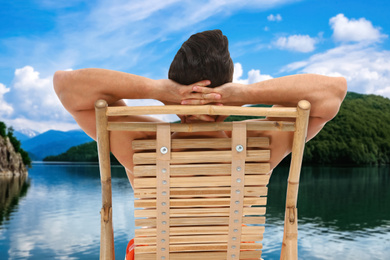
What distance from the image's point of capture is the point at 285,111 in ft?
4.52

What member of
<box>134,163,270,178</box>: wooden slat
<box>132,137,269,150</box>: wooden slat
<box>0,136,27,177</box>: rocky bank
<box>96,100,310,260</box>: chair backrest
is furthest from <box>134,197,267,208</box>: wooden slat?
<box>0,136,27,177</box>: rocky bank

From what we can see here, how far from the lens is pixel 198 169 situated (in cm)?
142

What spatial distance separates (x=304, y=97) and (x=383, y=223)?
1370 inches

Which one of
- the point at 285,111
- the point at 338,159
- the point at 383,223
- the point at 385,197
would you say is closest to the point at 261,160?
the point at 285,111

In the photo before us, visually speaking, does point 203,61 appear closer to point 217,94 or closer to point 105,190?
point 217,94

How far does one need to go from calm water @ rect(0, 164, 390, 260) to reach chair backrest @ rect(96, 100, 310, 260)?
65.9 feet

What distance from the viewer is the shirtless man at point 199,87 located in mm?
1417

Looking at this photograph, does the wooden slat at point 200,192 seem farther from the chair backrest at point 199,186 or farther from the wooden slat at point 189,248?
the wooden slat at point 189,248

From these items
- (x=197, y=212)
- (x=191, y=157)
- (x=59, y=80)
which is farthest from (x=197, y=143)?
(x=59, y=80)

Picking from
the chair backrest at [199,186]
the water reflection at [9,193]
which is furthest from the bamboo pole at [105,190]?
the water reflection at [9,193]

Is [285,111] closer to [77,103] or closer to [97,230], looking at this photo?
[77,103]

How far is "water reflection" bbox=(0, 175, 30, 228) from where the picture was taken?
121 feet

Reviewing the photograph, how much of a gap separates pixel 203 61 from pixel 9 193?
4653cm

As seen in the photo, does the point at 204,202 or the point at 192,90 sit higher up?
the point at 192,90
